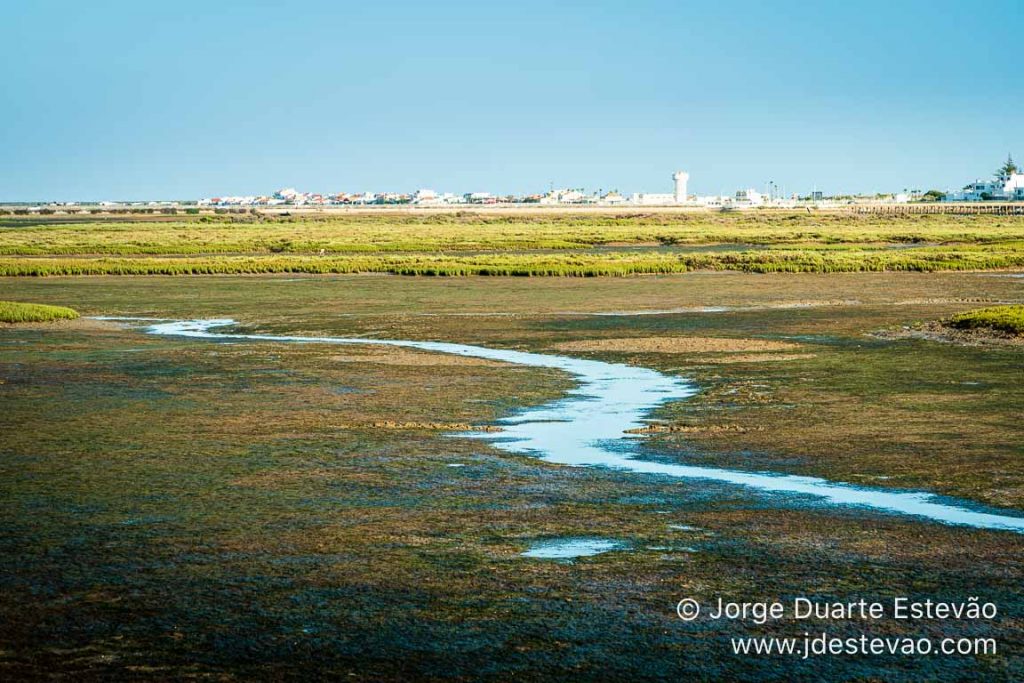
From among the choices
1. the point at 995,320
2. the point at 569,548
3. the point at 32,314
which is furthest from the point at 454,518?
the point at 32,314

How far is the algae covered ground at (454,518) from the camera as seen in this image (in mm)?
11008

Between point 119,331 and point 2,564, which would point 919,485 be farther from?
point 119,331

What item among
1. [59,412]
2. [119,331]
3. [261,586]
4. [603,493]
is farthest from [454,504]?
[119,331]

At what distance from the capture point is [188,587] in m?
12.6

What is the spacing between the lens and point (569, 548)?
45.9 feet

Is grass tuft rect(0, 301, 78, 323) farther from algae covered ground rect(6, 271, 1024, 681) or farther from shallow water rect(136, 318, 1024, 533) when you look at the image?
shallow water rect(136, 318, 1024, 533)

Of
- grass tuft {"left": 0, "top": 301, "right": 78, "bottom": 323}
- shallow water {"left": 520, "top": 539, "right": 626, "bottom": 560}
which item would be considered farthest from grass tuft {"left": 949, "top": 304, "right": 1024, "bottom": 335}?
grass tuft {"left": 0, "top": 301, "right": 78, "bottom": 323}

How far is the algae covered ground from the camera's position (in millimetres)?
11008

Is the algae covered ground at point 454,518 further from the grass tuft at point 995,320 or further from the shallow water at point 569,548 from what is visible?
the grass tuft at point 995,320

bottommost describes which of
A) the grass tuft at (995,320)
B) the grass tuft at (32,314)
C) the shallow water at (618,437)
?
the grass tuft at (995,320)

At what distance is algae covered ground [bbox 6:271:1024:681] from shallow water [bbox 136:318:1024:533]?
0.41m

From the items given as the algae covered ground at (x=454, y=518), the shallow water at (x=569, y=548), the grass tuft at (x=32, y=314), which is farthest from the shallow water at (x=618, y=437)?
the grass tuft at (x=32, y=314)

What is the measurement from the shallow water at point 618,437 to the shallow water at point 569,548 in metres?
3.38

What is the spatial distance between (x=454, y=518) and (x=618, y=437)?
19.6 ft
